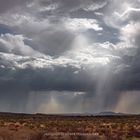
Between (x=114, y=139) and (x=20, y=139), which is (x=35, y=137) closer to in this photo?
(x=20, y=139)

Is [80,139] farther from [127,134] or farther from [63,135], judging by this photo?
[127,134]

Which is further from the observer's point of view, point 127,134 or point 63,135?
point 127,134

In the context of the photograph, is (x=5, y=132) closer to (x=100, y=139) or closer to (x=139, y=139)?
(x=100, y=139)

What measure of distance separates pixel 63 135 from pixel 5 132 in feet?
26.3

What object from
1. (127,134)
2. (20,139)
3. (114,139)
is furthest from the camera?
(127,134)

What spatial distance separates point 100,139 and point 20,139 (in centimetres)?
1078

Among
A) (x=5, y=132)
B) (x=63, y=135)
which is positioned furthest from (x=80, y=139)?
(x=5, y=132)

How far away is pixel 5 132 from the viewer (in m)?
55.4

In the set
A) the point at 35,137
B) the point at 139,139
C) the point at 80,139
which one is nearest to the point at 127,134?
the point at 139,139

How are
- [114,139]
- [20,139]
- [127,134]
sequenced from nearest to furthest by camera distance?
[20,139] → [114,139] → [127,134]

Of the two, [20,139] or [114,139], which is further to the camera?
[114,139]

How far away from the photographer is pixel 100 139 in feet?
182

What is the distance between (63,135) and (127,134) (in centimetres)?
1243

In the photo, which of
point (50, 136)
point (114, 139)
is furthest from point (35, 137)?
point (114, 139)
